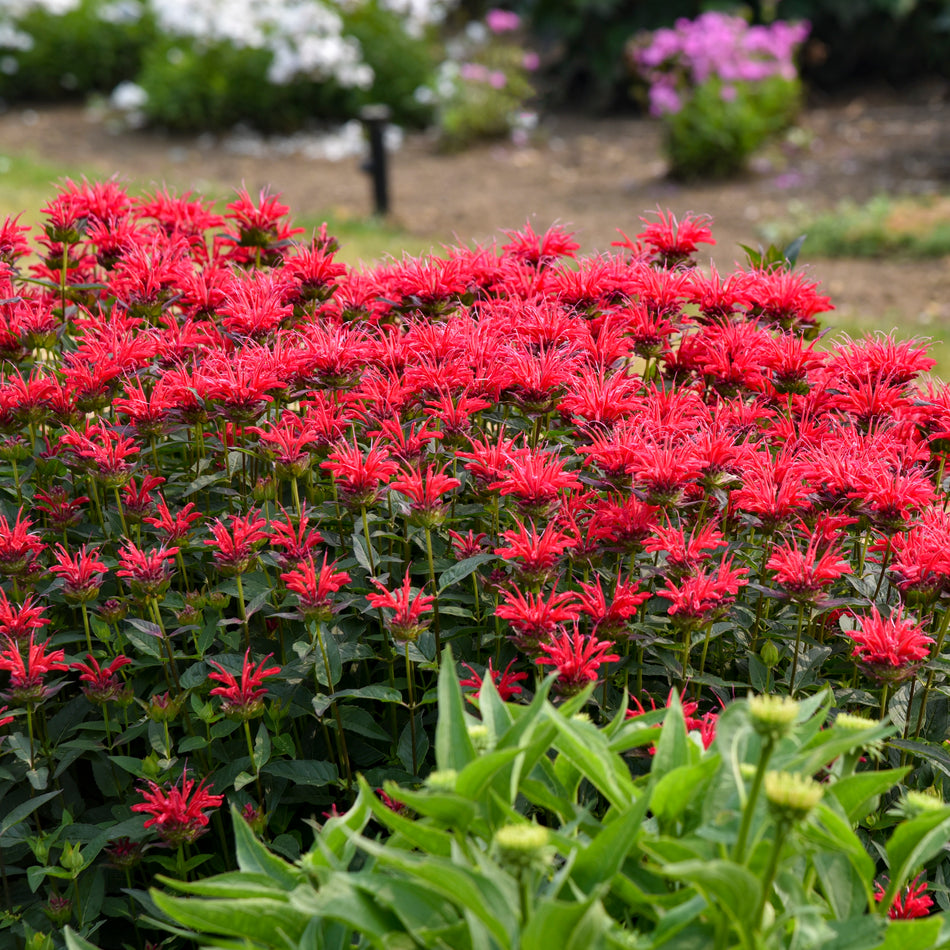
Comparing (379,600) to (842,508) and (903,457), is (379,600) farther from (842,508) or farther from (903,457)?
(903,457)

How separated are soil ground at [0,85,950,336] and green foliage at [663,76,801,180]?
0.60 feet

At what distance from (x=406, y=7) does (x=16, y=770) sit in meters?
11.6

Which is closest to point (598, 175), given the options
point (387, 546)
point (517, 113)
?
point (517, 113)

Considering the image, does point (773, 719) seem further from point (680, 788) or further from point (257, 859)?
point (257, 859)

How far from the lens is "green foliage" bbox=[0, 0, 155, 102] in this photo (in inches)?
472

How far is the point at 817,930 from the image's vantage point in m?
1.22

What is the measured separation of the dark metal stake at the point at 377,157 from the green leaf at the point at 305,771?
22.3ft

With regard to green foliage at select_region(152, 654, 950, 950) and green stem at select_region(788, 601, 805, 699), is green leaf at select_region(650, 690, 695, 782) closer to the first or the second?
green foliage at select_region(152, 654, 950, 950)

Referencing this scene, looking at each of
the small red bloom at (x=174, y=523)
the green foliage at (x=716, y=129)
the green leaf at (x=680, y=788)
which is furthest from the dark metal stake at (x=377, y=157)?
the green leaf at (x=680, y=788)

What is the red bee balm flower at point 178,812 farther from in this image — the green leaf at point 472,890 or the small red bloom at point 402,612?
the green leaf at point 472,890

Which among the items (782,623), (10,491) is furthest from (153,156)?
(782,623)

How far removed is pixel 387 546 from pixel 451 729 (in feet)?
2.56

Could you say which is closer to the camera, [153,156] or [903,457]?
[903,457]

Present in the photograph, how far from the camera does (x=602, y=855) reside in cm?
130
